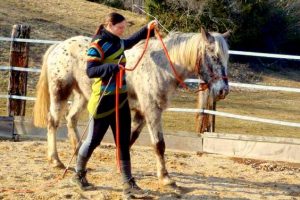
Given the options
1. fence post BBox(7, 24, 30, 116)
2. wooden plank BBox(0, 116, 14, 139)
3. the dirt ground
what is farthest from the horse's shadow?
fence post BBox(7, 24, 30, 116)

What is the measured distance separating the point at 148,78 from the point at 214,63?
81cm

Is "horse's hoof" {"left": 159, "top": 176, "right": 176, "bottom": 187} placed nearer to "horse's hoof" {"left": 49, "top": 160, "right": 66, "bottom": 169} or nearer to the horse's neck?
the horse's neck

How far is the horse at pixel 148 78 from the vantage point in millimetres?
5660

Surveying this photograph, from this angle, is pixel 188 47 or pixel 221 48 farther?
pixel 188 47

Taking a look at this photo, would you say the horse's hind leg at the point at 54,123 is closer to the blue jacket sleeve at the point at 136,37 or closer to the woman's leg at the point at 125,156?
the blue jacket sleeve at the point at 136,37

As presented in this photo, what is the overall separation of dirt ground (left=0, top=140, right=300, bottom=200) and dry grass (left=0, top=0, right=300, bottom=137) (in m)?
1.22

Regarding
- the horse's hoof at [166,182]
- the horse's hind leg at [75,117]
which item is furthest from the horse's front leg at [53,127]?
the horse's hoof at [166,182]

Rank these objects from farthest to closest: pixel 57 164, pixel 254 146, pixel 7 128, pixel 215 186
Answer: pixel 7 128
pixel 254 146
pixel 57 164
pixel 215 186

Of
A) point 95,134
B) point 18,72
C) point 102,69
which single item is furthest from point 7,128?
point 102,69

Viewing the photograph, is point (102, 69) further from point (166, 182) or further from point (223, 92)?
point (166, 182)

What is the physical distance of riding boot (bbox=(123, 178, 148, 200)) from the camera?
5473 mm

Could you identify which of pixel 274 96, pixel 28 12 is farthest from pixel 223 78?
pixel 28 12

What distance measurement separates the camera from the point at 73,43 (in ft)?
22.2

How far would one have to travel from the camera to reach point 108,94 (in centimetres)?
544
